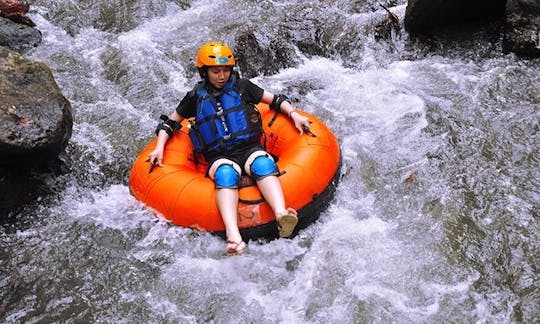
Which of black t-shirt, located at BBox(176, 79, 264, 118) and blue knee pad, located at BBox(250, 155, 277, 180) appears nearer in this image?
blue knee pad, located at BBox(250, 155, 277, 180)

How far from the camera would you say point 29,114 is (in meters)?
4.53

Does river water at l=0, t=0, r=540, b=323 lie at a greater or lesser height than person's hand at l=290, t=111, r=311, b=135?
lesser

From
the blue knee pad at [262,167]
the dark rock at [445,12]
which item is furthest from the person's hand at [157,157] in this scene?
the dark rock at [445,12]

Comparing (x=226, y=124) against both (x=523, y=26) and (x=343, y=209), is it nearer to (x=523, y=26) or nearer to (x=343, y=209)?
(x=343, y=209)

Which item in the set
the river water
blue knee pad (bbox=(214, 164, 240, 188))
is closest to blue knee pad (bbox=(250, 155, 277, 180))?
blue knee pad (bbox=(214, 164, 240, 188))

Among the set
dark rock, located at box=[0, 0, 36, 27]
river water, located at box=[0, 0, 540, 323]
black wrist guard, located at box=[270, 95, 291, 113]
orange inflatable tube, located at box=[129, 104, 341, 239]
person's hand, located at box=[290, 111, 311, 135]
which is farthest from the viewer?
dark rock, located at box=[0, 0, 36, 27]

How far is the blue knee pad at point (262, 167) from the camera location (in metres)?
4.38

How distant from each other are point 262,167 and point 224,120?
657mm

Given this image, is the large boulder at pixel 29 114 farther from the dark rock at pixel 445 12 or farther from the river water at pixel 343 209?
the dark rock at pixel 445 12

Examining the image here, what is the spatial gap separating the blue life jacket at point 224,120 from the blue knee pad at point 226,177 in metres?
0.36

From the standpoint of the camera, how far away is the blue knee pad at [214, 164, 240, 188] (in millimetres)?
4324

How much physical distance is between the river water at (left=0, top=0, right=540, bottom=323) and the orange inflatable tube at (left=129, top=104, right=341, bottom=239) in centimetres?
15

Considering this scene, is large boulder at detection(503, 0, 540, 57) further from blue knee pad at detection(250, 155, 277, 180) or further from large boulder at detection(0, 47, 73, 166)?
large boulder at detection(0, 47, 73, 166)

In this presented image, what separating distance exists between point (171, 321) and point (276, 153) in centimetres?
197
